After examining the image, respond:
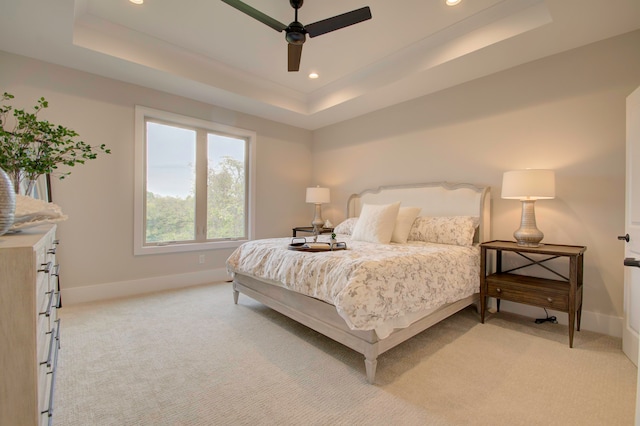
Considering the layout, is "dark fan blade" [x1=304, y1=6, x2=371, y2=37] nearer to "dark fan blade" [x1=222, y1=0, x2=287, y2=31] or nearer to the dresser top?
"dark fan blade" [x1=222, y1=0, x2=287, y2=31]

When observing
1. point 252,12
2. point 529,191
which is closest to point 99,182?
point 252,12

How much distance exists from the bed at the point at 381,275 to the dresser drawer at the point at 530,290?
18 centimetres

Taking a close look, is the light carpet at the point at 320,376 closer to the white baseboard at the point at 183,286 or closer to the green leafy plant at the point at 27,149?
the white baseboard at the point at 183,286

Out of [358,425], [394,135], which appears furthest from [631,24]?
[358,425]

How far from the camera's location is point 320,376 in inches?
72.2

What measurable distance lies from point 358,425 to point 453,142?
3.18 metres

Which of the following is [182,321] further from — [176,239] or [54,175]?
[54,175]

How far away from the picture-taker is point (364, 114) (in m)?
4.51

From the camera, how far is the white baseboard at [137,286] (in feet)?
10.4

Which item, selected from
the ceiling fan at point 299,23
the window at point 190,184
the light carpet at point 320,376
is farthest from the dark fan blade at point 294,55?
the light carpet at point 320,376

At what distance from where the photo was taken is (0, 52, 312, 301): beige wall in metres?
3.00

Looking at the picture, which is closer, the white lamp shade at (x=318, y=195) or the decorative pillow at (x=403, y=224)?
the decorative pillow at (x=403, y=224)

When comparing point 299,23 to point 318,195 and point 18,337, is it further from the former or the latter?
point 318,195

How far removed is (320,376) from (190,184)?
3.25 m
